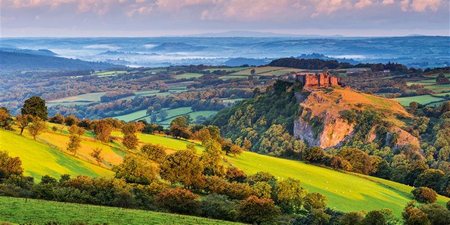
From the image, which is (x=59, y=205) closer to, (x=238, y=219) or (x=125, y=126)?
(x=238, y=219)

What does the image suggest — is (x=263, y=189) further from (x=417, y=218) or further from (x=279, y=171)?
(x=279, y=171)

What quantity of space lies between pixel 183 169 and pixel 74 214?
2938cm

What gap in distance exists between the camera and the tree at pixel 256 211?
6006cm

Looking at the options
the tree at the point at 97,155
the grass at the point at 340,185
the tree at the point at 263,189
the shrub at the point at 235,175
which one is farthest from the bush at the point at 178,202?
the tree at the point at 97,155

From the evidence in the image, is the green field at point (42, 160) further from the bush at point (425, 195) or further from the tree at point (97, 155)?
the bush at point (425, 195)

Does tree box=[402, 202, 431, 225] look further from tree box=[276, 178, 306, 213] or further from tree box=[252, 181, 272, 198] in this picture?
tree box=[252, 181, 272, 198]

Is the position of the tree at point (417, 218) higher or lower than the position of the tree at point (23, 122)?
lower

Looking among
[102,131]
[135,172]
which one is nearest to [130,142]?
[102,131]

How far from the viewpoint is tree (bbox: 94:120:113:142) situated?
318 ft

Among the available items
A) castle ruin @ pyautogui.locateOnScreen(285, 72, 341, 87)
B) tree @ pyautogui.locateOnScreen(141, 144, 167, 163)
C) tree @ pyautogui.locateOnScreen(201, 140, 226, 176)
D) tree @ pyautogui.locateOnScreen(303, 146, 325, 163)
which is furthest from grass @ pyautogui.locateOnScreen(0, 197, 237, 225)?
castle ruin @ pyautogui.locateOnScreen(285, 72, 341, 87)

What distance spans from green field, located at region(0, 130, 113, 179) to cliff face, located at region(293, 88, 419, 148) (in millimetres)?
93994

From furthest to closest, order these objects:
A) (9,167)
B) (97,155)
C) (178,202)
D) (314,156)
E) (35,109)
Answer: (314,156) < (35,109) < (97,155) < (9,167) < (178,202)

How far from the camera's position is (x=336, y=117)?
6644 inches

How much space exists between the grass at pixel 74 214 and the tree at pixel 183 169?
2082 centimetres
